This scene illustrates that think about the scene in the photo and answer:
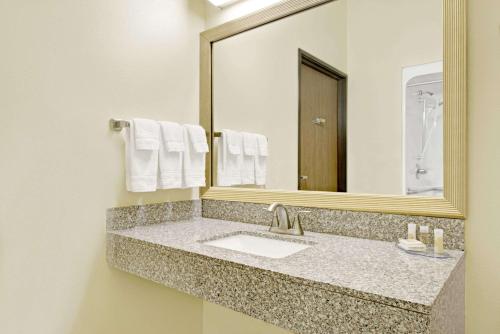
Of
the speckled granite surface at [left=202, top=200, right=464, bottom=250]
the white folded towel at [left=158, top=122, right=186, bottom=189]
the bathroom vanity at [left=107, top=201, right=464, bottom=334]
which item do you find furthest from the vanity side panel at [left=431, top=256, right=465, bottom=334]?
the white folded towel at [left=158, top=122, right=186, bottom=189]

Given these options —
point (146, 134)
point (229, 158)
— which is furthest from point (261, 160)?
point (146, 134)

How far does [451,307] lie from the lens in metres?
0.90

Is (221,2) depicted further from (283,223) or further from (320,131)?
(283,223)

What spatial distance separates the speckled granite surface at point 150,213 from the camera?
145cm

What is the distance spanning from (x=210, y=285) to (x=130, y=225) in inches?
25.1

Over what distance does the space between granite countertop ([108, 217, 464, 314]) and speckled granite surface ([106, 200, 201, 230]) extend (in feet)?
0.19

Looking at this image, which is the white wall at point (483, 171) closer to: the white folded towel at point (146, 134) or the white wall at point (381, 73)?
the white wall at point (381, 73)

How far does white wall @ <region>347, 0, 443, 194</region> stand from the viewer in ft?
4.05

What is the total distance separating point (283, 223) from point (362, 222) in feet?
1.11

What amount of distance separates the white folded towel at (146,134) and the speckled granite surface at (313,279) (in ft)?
1.30

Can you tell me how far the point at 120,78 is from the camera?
4.83 feet

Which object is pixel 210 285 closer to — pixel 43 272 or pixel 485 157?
pixel 43 272

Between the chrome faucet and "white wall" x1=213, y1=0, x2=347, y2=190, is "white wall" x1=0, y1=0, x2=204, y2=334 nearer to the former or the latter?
"white wall" x1=213, y1=0, x2=347, y2=190

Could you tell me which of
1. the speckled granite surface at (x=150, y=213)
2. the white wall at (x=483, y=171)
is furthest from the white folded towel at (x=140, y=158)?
the white wall at (x=483, y=171)
